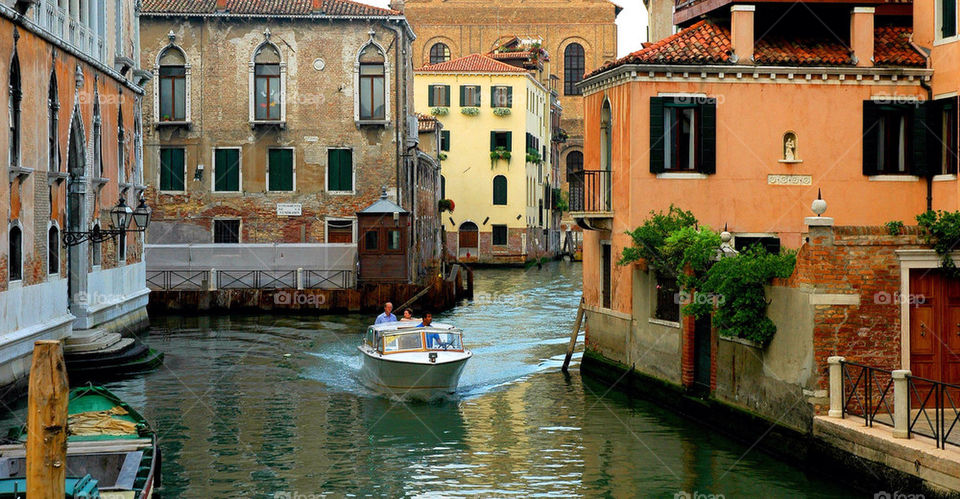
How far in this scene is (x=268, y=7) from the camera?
3750cm

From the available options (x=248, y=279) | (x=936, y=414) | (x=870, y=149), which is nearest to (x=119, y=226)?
(x=248, y=279)

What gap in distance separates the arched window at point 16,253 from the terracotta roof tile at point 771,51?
31.3 feet

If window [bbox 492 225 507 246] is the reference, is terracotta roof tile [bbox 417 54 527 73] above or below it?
above

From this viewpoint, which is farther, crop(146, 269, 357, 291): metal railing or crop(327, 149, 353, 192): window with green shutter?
crop(327, 149, 353, 192): window with green shutter

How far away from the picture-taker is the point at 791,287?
46.4 feet

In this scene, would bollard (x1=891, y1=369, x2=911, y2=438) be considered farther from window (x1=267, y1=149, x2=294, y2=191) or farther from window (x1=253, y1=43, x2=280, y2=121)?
window (x1=253, y1=43, x2=280, y2=121)

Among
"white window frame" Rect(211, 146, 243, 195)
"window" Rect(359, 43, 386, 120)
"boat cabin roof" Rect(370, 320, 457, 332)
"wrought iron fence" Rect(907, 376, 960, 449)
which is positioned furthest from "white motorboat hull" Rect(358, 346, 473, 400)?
"white window frame" Rect(211, 146, 243, 195)

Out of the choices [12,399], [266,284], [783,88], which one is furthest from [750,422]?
[266,284]

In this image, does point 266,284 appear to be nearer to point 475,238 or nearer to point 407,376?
point 407,376

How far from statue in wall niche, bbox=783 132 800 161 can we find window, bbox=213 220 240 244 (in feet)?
71.4

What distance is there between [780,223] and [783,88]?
2159 mm

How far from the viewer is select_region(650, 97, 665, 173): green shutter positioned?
62.3 feet

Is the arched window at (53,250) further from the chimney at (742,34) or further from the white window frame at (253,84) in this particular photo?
the white window frame at (253,84)

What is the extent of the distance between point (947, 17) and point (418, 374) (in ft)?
32.4
